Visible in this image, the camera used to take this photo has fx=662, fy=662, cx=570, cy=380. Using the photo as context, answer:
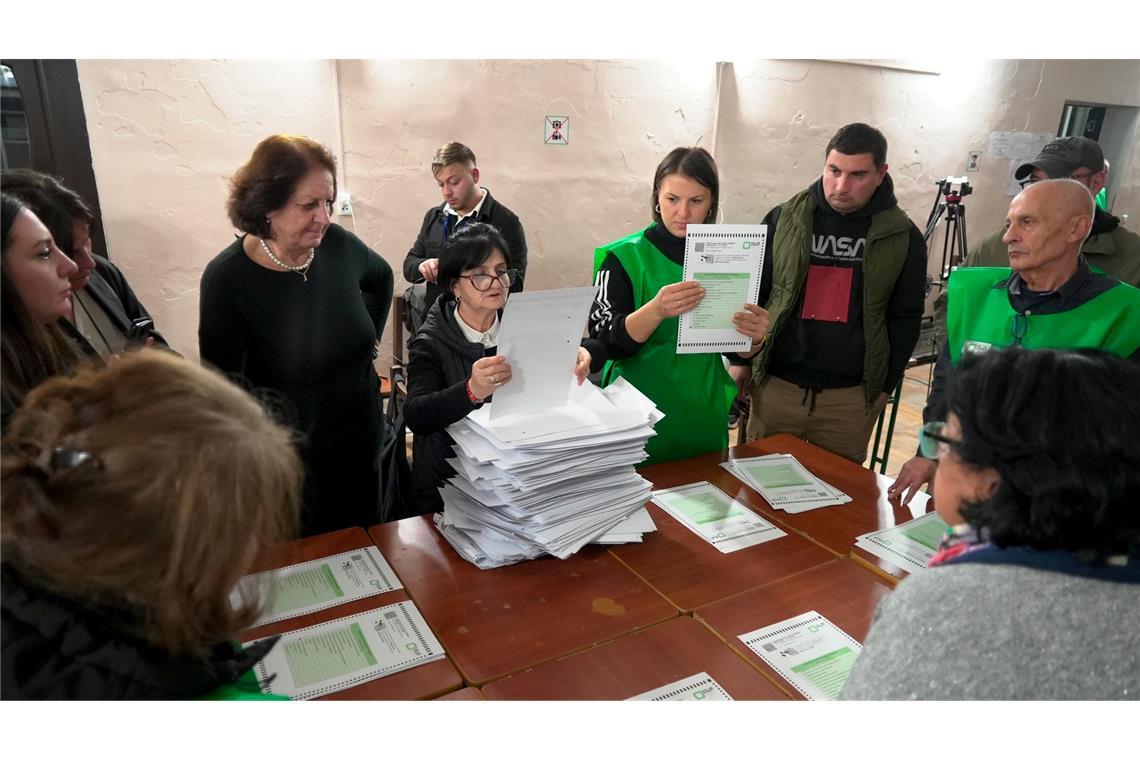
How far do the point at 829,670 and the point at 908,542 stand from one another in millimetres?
509

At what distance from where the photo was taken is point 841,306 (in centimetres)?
234

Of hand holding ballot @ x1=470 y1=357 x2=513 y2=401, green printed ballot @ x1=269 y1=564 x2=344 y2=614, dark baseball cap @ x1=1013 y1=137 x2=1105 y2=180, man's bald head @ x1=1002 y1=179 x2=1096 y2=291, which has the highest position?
dark baseball cap @ x1=1013 y1=137 x2=1105 y2=180

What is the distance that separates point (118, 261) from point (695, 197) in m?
2.87

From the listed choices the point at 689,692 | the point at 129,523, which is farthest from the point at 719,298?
the point at 129,523

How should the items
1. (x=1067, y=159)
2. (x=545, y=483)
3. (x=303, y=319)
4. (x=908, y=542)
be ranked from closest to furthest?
(x=545, y=483) < (x=908, y=542) < (x=303, y=319) < (x=1067, y=159)

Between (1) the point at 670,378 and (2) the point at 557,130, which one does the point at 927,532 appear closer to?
(1) the point at 670,378

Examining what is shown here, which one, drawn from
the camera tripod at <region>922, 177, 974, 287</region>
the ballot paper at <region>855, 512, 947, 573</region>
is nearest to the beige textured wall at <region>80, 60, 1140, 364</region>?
the camera tripod at <region>922, 177, 974, 287</region>

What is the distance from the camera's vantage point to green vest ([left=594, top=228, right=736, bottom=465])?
196 cm

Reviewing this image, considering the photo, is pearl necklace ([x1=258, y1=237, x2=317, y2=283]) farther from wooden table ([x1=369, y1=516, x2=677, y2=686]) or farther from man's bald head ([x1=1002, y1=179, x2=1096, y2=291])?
man's bald head ([x1=1002, y1=179, x2=1096, y2=291])

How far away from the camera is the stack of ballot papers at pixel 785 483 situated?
1685 millimetres

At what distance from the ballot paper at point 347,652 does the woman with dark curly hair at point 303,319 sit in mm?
645

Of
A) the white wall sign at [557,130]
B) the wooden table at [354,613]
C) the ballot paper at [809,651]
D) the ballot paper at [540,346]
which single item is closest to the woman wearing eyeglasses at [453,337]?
the ballot paper at [540,346]

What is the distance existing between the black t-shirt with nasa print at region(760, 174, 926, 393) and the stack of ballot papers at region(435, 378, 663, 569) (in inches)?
44.0

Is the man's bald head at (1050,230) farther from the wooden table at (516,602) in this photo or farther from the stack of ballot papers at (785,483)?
the wooden table at (516,602)
